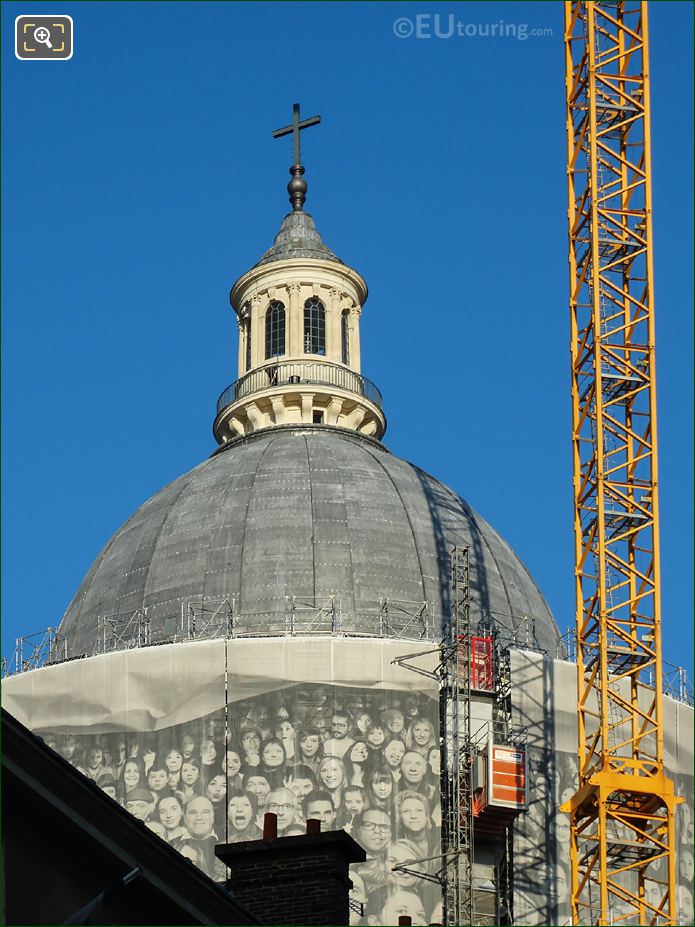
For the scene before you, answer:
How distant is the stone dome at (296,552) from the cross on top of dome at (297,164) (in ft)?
70.2

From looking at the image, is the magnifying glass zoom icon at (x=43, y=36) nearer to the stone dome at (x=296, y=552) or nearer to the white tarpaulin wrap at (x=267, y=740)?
the white tarpaulin wrap at (x=267, y=740)

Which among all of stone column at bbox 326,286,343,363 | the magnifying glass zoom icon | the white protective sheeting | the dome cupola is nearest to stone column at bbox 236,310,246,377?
the dome cupola

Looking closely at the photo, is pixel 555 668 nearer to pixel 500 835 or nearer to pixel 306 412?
pixel 500 835

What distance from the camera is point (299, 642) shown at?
69438 mm

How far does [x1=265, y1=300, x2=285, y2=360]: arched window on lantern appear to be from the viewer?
89938mm

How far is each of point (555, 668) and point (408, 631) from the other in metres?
4.46

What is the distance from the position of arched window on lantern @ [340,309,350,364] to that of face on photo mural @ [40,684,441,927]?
918 inches

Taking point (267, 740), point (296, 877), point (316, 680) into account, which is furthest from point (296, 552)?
point (296, 877)

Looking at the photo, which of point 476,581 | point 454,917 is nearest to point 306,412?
point 476,581

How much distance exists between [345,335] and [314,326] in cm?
133

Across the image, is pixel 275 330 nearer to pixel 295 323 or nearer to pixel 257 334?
pixel 257 334

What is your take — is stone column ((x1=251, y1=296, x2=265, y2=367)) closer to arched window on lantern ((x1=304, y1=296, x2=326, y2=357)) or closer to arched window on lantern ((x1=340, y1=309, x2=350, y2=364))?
arched window on lantern ((x1=304, y1=296, x2=326, y2=357))

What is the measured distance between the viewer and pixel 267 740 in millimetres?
69000

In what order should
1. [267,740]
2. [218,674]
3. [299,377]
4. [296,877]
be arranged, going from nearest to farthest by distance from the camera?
[296,877], [267,740], [218,674], [299,377]
